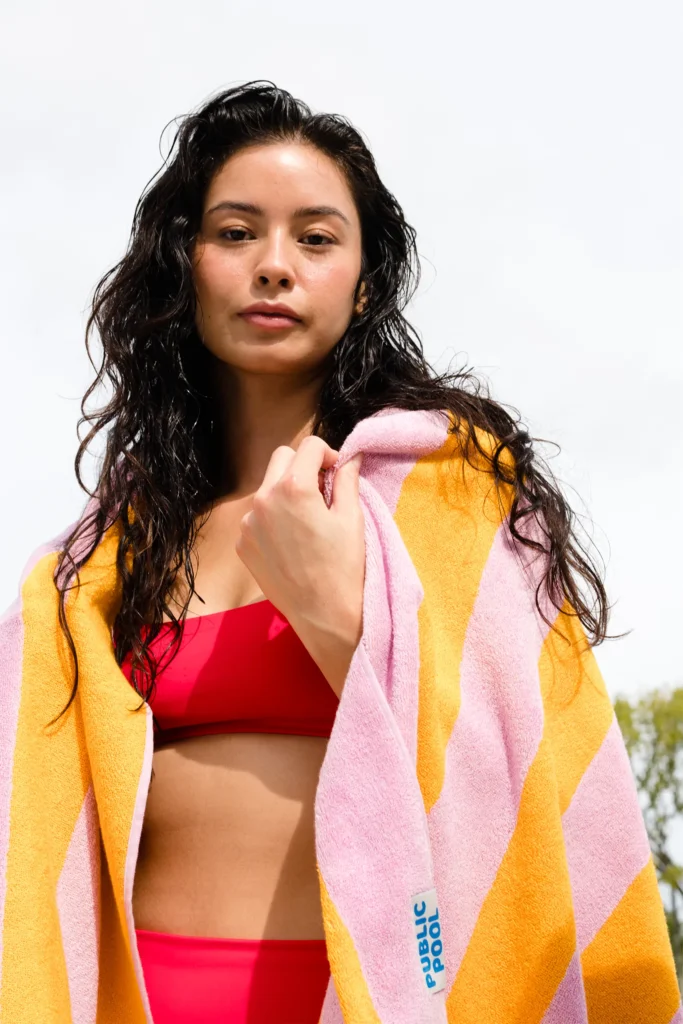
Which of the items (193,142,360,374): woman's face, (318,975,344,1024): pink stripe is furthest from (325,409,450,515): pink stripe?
(318,975,344,1024): pink stripe

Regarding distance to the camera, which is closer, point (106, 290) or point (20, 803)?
point (20, 803)

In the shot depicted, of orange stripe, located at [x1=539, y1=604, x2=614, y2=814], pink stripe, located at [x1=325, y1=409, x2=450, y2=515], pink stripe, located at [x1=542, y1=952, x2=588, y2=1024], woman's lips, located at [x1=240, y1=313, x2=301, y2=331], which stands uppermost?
woman's lips, located at [x1=240, y1=313, x2=301, y2=331]

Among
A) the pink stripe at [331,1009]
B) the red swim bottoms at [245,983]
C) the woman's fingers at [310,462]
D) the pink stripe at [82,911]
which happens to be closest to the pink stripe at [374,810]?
the pink stripe at [331,1009]

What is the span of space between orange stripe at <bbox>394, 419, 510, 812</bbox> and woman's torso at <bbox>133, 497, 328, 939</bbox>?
7.9 inches

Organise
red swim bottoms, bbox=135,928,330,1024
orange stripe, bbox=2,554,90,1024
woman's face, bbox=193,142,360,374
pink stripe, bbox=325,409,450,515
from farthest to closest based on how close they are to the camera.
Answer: woman's face, bbox=193,142,360,374 → pink stripe, bbox=325,409,450,515 → orange stripe, bbox=2,554,90,1024 → red swim bottoms, bbox=135,928,330,1024

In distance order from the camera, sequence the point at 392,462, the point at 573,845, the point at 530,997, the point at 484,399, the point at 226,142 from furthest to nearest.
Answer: the point at 226,142 → the point at 484,399 → the point at 392,462 → the point at 573,845 → the point at 530,997

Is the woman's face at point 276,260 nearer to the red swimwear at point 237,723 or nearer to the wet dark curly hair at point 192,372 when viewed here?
the wet dark curly hair at point 192,372

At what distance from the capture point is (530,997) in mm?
1949

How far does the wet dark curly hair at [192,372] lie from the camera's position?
2303mm

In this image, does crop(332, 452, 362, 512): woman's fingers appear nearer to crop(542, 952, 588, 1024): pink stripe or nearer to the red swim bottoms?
the red swim bottoms

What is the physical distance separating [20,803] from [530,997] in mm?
908

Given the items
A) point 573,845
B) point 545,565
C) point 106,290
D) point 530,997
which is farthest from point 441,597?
point 106,290

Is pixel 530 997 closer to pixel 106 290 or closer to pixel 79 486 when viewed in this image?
pixel 79 486

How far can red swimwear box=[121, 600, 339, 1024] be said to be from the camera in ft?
6.13
